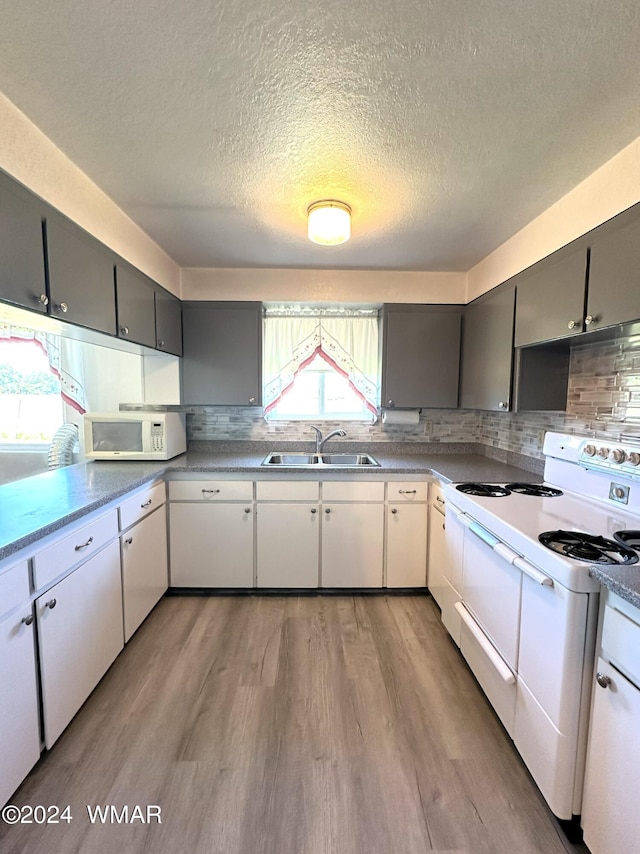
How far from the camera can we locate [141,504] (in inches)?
79.0

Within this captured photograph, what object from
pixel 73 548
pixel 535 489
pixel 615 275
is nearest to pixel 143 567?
pixel 73 548

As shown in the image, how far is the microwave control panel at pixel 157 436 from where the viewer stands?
7.89ft

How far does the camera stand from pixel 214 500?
2.35 m

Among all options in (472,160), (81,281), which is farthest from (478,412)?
(81,281)

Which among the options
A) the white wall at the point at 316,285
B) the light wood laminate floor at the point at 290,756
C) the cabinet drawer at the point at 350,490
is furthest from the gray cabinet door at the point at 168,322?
the light wood laminate floor at the point at 290,756

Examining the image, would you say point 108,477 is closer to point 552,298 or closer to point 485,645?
point 485,645

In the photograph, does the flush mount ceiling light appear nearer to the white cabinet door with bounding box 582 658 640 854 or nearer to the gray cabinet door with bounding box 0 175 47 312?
the gray cabinet door with bounding box 0 175 47 312

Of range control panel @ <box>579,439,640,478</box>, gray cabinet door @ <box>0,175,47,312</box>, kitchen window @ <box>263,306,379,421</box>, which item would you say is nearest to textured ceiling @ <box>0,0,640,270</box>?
gray cabinet door @ <box>0,175,47,312</box>

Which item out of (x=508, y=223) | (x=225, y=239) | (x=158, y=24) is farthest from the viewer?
(x=225, y=239)

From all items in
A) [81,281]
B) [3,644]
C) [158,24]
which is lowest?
[3,644]

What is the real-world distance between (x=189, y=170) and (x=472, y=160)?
121 centimetres

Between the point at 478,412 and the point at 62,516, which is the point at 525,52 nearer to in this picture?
the point at 62,516

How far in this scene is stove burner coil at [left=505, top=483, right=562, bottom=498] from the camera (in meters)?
1.77

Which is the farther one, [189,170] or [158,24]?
[189,170]
